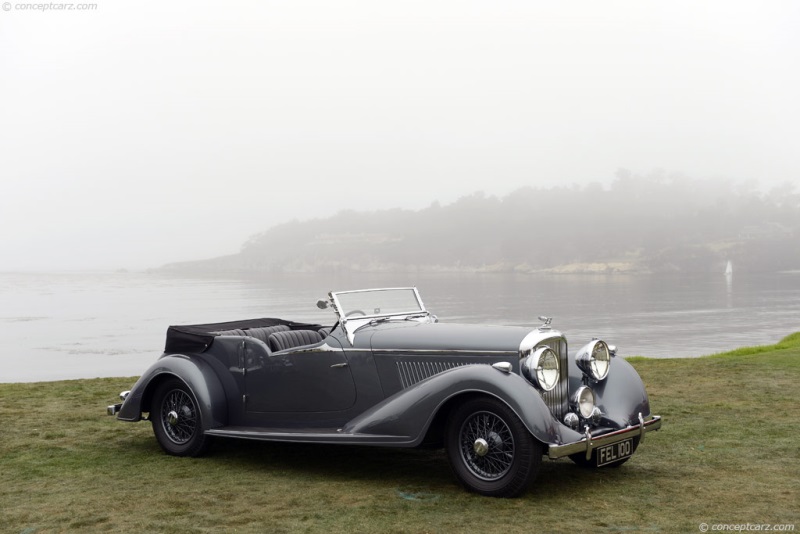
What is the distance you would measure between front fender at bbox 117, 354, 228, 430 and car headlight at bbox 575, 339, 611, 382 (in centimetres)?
343

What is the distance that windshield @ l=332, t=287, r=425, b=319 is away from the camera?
7323mm

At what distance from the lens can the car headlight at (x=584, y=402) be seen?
250 inches

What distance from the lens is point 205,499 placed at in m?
5.94

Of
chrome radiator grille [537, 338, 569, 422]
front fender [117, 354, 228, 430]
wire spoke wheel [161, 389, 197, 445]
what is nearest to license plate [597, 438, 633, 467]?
chrome radiator grille [537, 338, 569, 422]

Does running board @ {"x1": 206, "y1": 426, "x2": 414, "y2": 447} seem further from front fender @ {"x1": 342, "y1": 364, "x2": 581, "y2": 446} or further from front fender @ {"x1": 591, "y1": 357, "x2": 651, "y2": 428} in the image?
front fender @ {"x1": 591, "y1": 357, "x2": 651, "y2": 428}

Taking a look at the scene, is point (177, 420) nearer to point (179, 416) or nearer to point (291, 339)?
point (179, 416)

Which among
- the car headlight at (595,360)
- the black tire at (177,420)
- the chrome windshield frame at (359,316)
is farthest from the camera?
the black tire at (177,420)

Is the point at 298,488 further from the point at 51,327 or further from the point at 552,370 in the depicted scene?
the point at 51,327

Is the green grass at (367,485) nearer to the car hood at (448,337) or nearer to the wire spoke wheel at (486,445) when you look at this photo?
the wire spoke wheel at (486,445)

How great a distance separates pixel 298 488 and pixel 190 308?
8029cm

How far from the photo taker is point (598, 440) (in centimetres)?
595

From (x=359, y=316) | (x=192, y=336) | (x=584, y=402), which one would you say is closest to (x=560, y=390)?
(x=584, y=402)

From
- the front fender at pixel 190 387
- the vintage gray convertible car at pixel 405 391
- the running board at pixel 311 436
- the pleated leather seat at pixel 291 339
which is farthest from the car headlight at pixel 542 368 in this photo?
the front fender at pixel 190 387

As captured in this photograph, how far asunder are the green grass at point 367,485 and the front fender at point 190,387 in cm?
40
